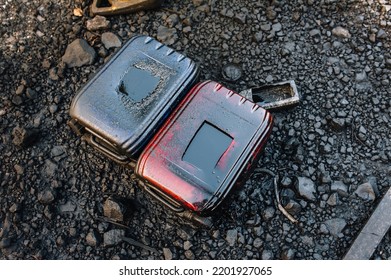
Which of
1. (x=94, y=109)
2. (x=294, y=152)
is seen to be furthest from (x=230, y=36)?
(x=94, y=109)

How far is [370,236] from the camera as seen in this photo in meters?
2.88

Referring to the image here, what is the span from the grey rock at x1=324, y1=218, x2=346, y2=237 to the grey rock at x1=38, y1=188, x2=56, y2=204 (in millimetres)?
1715

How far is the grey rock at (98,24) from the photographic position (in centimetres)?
346

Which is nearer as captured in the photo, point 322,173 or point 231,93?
point 231,93

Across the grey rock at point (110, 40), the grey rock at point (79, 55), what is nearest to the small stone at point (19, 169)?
the grey rock at point (79, 55)

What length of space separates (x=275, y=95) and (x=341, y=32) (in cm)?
68

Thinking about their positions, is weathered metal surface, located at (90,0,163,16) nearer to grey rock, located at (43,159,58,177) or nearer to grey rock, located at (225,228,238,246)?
grey rock, located at (43,159,58,177)

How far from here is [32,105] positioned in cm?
333

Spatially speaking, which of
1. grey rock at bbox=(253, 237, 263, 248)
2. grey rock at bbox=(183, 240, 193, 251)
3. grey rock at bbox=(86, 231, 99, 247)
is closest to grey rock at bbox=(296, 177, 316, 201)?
grey rock at bbox=(253, 237, 263, 248)

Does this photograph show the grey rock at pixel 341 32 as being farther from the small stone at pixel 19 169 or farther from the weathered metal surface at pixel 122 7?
the small stone at pixel 19 169

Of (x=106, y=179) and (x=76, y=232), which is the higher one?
(x=106, y=179)

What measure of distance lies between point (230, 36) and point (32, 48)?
4.67 ft

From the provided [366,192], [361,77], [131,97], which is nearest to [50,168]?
[131,97]

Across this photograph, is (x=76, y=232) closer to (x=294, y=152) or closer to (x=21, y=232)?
(x=21, y=232)
